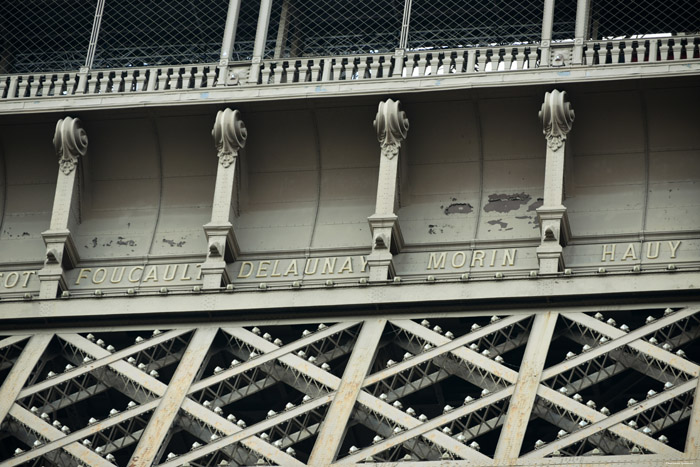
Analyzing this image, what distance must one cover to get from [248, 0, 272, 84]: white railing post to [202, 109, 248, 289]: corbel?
3.00ft

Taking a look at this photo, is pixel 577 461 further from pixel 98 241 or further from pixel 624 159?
pixel 98 241

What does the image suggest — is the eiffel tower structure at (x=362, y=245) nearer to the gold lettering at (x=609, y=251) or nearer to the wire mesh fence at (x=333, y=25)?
the gold lettering at (x=609, y=251)

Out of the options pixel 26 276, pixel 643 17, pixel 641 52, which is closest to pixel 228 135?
pixel 26 276

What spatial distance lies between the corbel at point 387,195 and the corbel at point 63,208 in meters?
5.01

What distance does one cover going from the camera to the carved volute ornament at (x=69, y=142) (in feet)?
107

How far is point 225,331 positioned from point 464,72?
5.82m

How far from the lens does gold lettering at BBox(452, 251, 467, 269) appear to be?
102 ft

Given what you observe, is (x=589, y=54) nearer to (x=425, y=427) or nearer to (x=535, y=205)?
(x=535, y=205)

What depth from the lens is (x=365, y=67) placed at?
32.8 m

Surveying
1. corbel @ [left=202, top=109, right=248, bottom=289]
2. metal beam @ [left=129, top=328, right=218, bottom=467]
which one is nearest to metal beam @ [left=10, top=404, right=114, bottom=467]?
metal beam @ [left=129, top=328, right=218, bottom=467]

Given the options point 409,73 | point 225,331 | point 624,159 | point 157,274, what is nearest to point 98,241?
point 157,274

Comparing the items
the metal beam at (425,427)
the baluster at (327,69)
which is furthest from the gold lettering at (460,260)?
the baluster at (327,69)

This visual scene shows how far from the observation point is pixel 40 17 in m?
36.0

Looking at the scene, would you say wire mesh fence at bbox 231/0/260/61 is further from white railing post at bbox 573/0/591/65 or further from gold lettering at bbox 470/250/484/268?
gold lettering at bbox 470/250/484/268
